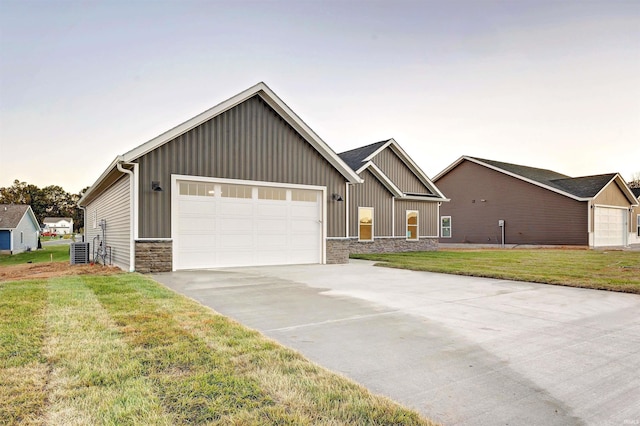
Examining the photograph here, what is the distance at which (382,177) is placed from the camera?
61.5 ft

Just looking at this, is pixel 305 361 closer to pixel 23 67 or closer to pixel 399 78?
pixel 399 78

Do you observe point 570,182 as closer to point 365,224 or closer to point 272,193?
point 365,224

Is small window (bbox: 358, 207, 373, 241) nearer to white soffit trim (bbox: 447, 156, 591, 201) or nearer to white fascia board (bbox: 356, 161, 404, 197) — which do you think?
white fascia board (bbox: 356, 161, 404, 197)

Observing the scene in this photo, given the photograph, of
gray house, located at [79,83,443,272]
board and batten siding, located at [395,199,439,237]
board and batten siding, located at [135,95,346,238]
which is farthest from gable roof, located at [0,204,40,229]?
board and batten siding, located at [395,199,439,237]

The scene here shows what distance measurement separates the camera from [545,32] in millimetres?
13617

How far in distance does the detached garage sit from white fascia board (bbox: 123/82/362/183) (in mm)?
29

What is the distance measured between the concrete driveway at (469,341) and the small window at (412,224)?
12.3 meters

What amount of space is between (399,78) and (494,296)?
11.9 meters

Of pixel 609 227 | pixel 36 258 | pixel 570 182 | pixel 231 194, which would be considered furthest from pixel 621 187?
pixel 36 258

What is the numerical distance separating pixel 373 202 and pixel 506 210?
11.1m

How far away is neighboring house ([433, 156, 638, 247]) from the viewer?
22.2m

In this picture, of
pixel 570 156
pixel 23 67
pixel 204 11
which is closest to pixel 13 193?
pixel 23 67

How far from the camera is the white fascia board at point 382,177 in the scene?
1828 centimetres

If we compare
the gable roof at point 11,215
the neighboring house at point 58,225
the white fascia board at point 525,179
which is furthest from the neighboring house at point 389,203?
the neighboring house at point 58,225
